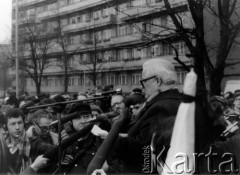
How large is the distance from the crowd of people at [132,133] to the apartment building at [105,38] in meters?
0.18

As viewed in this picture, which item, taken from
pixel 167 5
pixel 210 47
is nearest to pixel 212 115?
pixel 210 47

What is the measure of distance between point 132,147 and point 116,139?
124 mm

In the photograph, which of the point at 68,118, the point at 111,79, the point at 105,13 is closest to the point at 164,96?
the point at 68,118

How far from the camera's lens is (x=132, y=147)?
171 cm

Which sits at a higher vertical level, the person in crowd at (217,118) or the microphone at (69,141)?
the person in crowd at (217,118)

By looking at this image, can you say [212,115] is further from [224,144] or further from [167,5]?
[167,5]

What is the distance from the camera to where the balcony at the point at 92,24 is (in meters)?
2.50

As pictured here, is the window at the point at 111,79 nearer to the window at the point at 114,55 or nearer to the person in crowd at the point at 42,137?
the window at the point at 114,55

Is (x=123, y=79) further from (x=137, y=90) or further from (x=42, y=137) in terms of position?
(x=42, y=137)

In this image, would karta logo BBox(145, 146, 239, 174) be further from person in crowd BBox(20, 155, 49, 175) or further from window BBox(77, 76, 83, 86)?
window BBox(77, 76, 83, 86)

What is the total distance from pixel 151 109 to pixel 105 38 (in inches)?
41.2

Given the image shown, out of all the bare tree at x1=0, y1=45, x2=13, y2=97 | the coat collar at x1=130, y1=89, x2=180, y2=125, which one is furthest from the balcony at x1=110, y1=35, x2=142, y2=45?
the bare tree at x1=0, y1=45, x2=13, y2=97

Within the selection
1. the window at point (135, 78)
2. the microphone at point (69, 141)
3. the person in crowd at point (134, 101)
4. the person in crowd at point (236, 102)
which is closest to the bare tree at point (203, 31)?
the person in crowd at point (236, 102)

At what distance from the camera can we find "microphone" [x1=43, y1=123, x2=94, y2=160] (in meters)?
1.92
